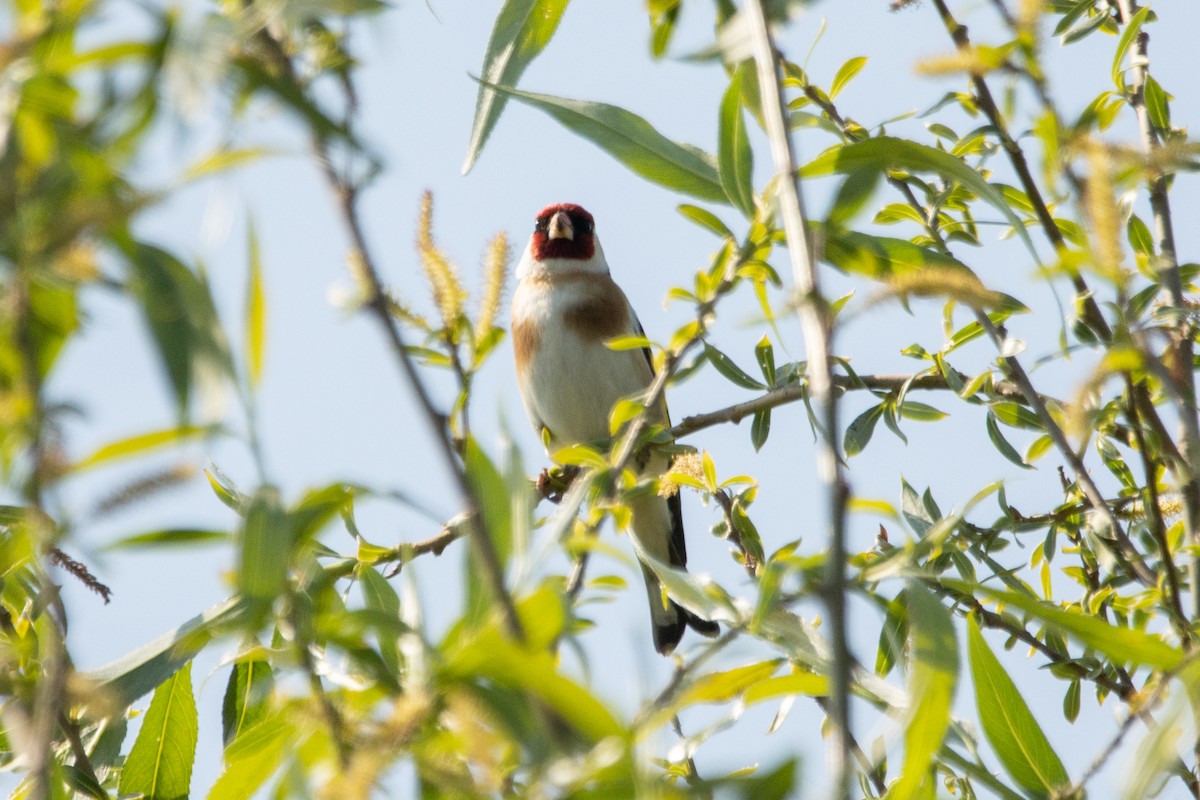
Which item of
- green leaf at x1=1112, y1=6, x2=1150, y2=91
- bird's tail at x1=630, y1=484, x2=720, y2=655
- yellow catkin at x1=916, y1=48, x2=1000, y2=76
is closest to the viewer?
yellow catkin at x1=916, y1=48, x2=1000, y2=76

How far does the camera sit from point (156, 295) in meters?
1.04

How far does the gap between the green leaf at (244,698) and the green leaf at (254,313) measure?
1.11 m

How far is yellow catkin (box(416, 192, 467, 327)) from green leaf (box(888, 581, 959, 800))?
521mm

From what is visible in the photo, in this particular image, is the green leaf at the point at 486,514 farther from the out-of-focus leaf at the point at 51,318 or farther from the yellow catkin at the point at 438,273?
the out-of-focus leaf at the point at 51,318

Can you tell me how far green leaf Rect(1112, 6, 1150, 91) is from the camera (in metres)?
2.46

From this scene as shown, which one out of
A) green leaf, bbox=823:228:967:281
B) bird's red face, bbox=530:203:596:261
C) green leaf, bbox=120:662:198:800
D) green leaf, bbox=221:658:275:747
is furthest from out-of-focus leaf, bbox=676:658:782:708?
bird's red face, bbox=530:203:596:261

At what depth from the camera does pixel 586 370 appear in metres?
4.76

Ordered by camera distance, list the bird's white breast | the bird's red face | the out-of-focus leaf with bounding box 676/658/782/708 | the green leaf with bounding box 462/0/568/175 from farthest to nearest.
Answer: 1. the bird's red face
2. the bird's white breast
3. the green leaf with bounding box 462/0/568/175
4. the out-of-focus leaf with bounding box 676/658/782/708

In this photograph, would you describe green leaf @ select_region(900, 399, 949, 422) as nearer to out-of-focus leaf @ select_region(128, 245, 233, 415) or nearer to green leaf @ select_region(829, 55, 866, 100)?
green leaf @ select_region(829, 55, 866, 100)

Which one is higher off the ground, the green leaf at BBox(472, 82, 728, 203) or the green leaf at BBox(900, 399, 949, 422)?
the green leaf at BBox(472, 82, 728, 203)

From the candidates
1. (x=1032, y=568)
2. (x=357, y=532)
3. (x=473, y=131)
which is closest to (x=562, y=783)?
(x=473, y=131)

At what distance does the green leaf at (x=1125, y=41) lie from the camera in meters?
2.46

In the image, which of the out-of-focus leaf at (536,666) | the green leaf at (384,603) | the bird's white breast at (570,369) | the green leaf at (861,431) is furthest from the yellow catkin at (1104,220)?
the bird's white breast at (570,369)

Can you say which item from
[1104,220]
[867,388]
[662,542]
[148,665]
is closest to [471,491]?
[1104,220]
